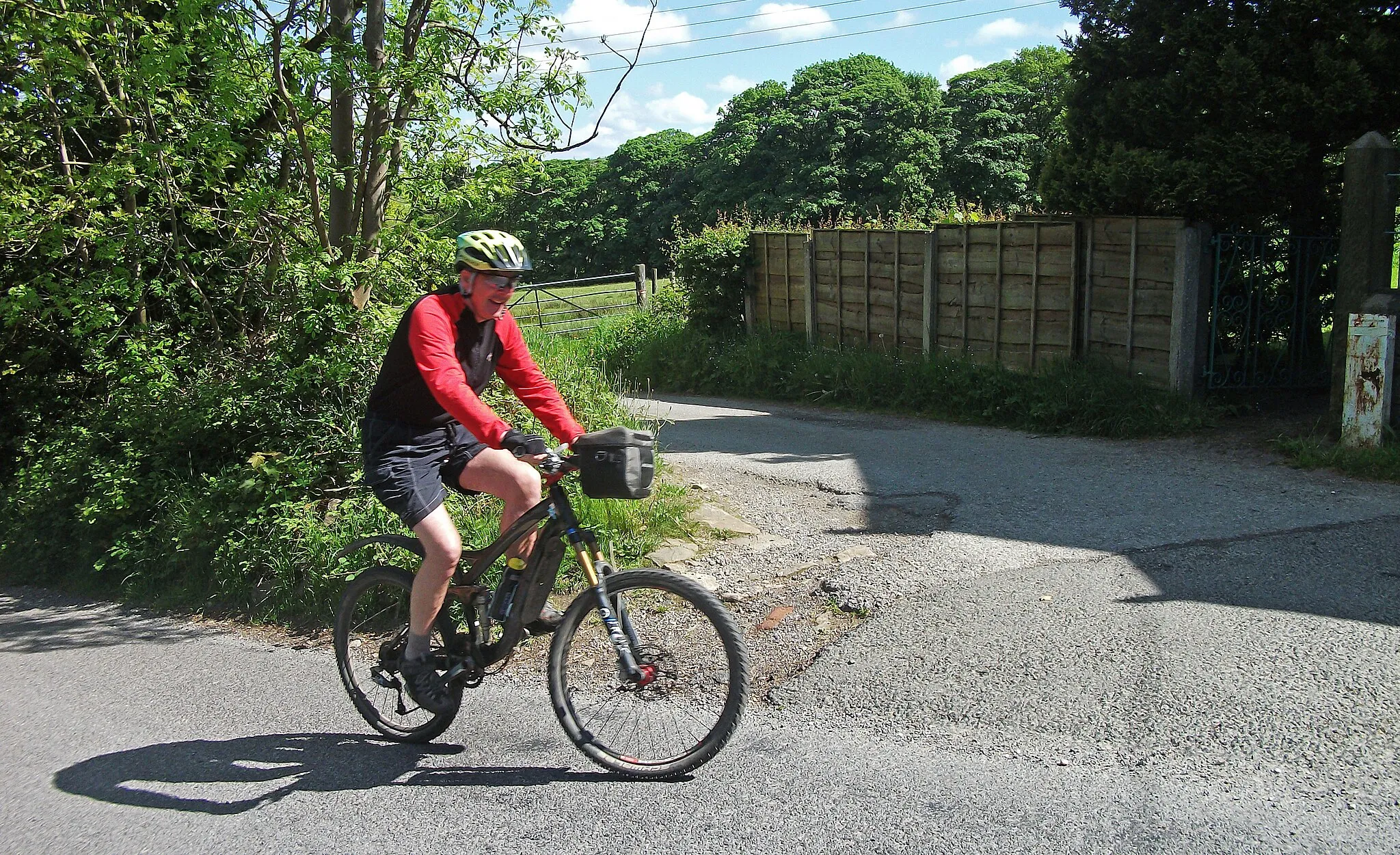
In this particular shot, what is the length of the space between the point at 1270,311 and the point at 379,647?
943 cm

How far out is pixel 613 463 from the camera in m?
3.89

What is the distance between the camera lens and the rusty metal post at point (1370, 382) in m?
8.25

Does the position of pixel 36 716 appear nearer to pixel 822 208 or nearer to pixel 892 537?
pixel 892 537

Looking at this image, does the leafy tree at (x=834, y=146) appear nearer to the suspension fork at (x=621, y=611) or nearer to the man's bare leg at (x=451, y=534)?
the man's bare leg at (x=451, y=534)

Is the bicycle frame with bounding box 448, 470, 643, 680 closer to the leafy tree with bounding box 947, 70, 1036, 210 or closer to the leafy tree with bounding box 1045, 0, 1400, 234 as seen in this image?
the leafy tree with bounding box 1045, 0, 1400, 234

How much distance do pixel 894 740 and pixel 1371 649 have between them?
2.14 m

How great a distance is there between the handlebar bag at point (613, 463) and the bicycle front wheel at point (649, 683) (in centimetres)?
30

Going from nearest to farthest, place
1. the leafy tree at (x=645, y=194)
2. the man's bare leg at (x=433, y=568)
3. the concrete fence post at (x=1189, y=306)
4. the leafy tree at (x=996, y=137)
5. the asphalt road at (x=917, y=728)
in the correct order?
1. the asphalt road at (x=917, y=728)
2. the man's bare leg at (x=433, y=568)
3. the concrete fence post at (x=1189, y=306)
4. the leafy tree at (x=996, y=137)
5. the leafy tree at (x=645, y=194)

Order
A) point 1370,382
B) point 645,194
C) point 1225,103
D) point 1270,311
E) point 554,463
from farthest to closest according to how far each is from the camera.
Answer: point 645,194, point 1270,311, point 1225,103, point 1370,382, point 554,463

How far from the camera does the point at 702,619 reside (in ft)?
12.9

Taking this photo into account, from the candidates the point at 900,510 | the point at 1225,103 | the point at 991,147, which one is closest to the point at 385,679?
the point at 900,510

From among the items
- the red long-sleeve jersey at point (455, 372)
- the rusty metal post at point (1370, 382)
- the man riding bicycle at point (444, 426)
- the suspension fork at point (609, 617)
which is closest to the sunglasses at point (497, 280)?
the man riding bicycle at point (444, 426)

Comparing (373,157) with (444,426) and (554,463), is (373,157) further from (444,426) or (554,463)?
(554,463)

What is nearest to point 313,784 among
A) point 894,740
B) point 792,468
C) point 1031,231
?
point 894,740
